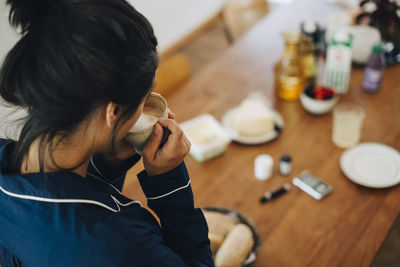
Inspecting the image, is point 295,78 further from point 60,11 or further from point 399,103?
point 60,11

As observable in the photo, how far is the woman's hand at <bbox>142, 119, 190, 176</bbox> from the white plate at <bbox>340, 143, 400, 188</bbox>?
67cm

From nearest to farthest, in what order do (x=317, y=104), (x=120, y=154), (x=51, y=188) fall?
(x=51, y=188) → (x=120, y=154) → (x=317, y=104)

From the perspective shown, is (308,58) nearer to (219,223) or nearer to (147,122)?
(219,223)

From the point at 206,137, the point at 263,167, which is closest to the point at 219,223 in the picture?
the point at 263,167

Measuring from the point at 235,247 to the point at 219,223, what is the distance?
0.38 ft

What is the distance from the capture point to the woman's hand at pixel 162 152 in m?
0.91

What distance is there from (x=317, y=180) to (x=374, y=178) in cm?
19

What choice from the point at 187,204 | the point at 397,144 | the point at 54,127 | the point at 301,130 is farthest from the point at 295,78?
the point at 54,127

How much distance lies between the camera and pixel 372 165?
4.47ft

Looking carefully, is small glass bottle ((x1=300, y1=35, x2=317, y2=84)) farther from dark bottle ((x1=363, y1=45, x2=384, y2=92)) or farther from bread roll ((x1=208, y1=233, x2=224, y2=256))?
bread roll ((x1=208, y1=233, x2=224, y2=256))

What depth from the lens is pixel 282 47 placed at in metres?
2.03

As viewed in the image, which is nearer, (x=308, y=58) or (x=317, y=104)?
(x=317, y=104)

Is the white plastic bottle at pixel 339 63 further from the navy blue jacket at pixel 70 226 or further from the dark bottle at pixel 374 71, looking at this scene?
the navy blue jacket at pixel 70 226

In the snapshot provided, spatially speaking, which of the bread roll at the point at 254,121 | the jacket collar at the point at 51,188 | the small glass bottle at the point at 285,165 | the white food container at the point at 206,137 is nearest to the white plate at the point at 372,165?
the small glass bottle at the point at 285,165
